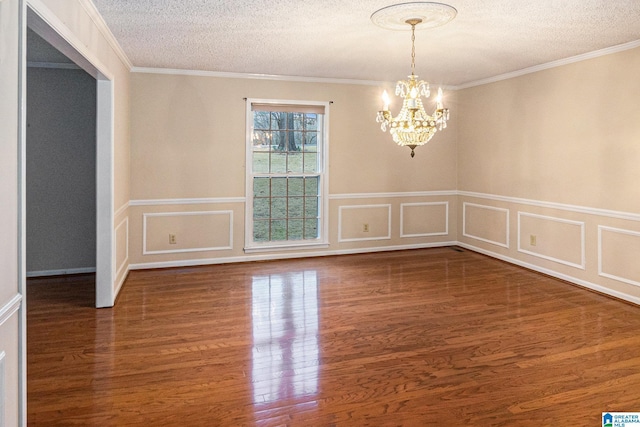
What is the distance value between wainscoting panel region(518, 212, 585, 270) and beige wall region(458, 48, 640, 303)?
11 millimetres

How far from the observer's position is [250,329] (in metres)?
3.80

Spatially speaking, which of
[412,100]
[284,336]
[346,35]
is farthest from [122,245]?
[412,100]

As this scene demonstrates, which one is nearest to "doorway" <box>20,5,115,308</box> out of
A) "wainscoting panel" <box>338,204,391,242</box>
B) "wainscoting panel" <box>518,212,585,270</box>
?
"wainscoting panel" <box>338,204,391,242</box>

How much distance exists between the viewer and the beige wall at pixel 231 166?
5.71m

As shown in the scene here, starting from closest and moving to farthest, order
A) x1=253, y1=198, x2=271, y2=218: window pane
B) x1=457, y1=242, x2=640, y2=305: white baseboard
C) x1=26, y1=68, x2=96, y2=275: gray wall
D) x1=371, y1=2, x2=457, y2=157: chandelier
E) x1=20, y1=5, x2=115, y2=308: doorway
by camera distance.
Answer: x1=371, y1=2, x2=457, y2=157: chandelier, x1=20, y1=5, x2=115, y2=308: doorway, x1=457, y1=242, x2=640, y2=305: white baseboard, x1=26, y1=68, x2=96, y2=275: gray wall, x1=253, y1=198, x2=271, y2=218: window pane

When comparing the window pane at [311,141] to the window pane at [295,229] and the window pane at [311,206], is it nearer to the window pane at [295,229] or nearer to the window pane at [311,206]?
the window pane at [311,206]

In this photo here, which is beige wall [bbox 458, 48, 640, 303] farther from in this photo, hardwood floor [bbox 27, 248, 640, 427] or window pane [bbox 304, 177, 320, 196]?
window pane [bbox 304, 177, 320, 196]

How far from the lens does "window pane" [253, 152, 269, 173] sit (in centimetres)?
621

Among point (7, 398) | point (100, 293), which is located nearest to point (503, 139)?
point (100, 293)

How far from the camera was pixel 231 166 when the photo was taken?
238 inches

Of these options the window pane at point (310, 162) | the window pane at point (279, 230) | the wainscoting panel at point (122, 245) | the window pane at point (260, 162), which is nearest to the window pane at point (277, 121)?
the window pane at point (260, 162)

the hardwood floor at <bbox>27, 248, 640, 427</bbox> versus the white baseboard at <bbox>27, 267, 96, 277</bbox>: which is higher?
the white baseboard at <bbox>27, 267, 96, 277</bbox>

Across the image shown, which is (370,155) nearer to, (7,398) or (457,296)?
(457,296)

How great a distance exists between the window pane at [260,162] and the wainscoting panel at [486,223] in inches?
116
